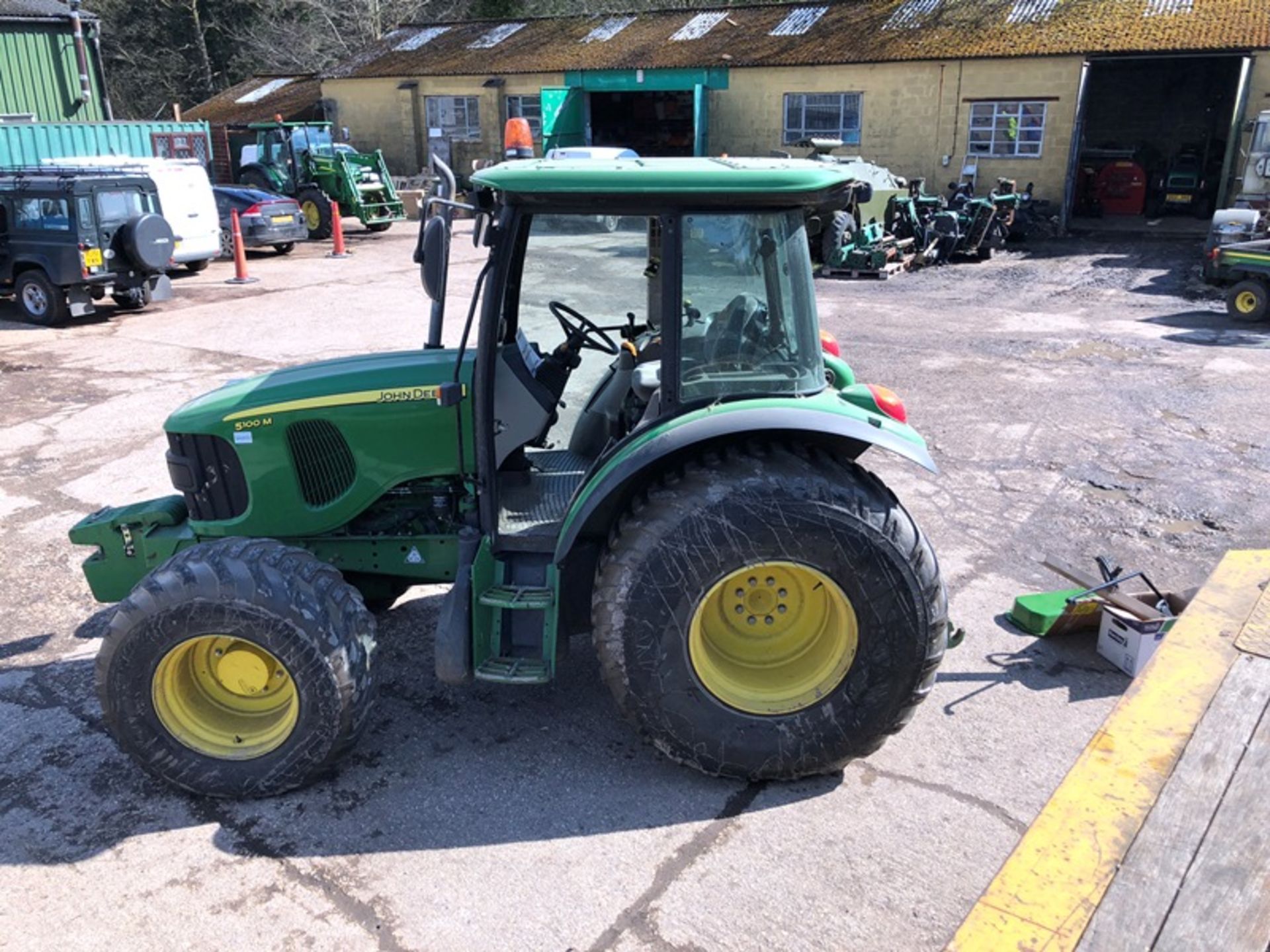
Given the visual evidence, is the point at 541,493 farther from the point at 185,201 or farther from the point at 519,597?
the point at 185,201

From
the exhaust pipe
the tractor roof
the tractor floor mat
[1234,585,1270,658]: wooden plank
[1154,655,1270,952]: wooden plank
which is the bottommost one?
→ the tractor floor mat

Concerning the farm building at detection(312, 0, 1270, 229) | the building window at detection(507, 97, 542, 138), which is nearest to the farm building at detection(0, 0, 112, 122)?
the farm building at detection(312, 0, 1270, 229)

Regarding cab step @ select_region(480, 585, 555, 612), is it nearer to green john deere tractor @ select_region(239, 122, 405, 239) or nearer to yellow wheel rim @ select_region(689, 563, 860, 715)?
yellow wheel rim @ select_region(689, 563, 860, 715)

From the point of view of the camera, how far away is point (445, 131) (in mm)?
29062

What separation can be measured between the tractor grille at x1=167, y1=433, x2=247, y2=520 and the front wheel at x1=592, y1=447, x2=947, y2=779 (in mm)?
1559

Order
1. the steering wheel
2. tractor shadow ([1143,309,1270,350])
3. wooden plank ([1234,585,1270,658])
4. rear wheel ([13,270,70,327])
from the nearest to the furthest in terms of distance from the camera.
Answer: wooden plank ([1234,585,1270,658]), the steering wheel, tractor shadow ([1143,309,1270,350]), rear wheel ([13,270,70,327])

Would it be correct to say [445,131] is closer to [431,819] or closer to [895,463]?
[895,463]

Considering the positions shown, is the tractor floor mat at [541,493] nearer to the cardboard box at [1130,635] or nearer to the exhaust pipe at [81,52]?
the cardboard box at [1130,635]

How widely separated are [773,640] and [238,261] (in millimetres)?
14522

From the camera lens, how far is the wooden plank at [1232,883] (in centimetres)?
164

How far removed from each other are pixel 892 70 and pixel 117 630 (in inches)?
908

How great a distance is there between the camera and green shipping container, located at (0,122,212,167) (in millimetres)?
17391

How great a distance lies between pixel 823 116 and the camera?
24094 millimetres

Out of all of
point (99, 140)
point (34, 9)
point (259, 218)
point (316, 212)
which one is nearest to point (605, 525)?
point (259, 218)
